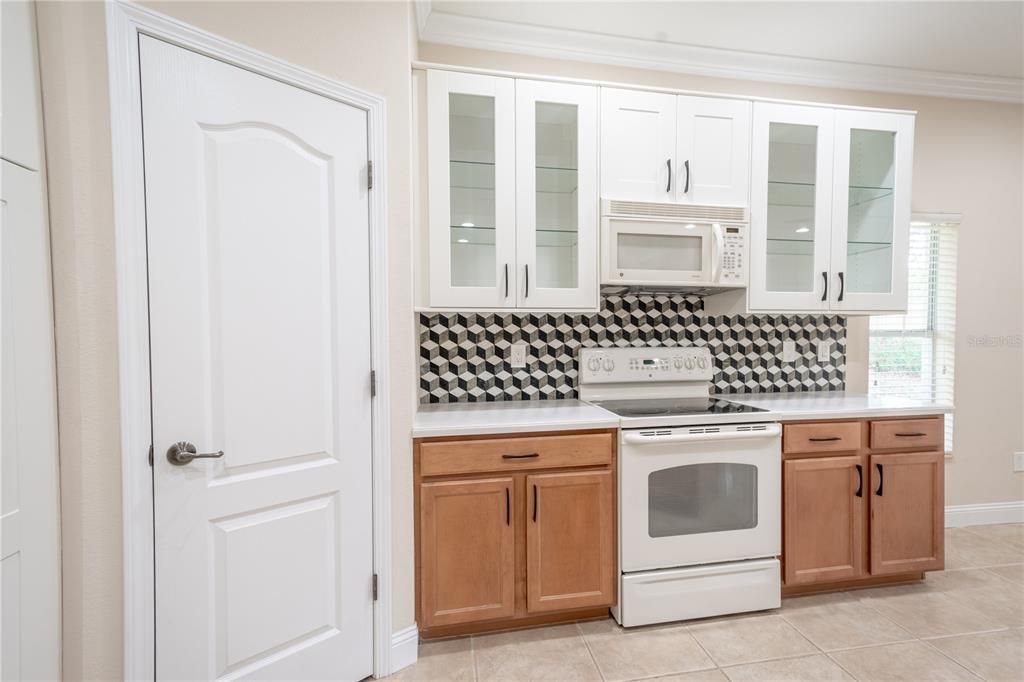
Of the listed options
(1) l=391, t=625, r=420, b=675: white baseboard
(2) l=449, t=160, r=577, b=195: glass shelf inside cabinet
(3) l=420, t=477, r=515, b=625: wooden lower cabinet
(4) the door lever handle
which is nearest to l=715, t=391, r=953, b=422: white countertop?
(3) l=420, t=477, r=515, b=625: wooden lower cabinet

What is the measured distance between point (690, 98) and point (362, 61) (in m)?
1.55

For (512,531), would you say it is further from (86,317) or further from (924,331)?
(924,331)

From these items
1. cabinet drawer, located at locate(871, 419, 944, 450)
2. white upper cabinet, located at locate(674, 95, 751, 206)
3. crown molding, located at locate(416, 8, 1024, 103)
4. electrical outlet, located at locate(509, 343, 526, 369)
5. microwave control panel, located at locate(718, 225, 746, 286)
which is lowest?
cabinet drawer, located at locate(871, 419, 944, 450)

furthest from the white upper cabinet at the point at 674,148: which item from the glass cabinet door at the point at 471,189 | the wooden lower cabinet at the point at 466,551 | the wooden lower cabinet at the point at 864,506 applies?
the wooden lower cabinet at the point at 466,551

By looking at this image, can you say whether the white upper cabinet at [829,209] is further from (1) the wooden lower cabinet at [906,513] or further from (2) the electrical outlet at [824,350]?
(1) the wooden lower cabinet at [906,513]

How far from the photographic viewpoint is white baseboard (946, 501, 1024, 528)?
316 centimetres

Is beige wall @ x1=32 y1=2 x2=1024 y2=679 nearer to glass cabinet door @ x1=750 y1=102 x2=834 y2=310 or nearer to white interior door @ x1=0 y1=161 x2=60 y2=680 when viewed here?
white interior door @ x1=0 y1=161 x2=60 y2=680

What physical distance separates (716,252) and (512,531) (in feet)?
5.30

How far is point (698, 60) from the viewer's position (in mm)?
2723

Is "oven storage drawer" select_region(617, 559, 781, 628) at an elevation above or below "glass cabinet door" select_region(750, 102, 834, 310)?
below

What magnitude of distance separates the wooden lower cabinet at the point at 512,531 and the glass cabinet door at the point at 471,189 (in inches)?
27.2

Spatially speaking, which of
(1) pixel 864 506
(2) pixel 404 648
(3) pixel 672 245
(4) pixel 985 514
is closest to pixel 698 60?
(3) pixel 672 245

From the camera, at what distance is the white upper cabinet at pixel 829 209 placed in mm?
2447

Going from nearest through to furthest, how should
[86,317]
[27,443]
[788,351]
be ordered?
1. [27,443]
2. [86,317]
3. [788,351]
